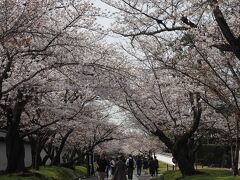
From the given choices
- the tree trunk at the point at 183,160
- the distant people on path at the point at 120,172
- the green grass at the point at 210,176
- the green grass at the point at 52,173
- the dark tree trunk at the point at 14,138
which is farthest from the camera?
the green grass at the point at 52,173

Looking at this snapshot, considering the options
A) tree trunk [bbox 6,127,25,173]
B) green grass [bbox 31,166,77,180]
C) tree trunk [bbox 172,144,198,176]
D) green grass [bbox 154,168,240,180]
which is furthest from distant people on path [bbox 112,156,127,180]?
green grass [bbox 31,166,77,180]

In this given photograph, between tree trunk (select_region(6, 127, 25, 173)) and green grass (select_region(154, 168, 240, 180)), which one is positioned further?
tree trunk (select_region(6, 127, 25, 173))

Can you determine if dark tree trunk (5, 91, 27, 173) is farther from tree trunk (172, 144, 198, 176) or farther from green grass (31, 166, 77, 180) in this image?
tree trunk (172, 144, 198, 176)

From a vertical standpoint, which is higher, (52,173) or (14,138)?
(14,138)

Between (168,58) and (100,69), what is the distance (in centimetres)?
304

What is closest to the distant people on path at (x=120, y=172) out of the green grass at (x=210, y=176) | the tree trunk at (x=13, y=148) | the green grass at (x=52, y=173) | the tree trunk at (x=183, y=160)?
the green grass at (x=210, y=176)

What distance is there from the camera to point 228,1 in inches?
470

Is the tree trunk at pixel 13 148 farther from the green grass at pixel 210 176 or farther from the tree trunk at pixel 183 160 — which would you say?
the green grass at pixel 210 176

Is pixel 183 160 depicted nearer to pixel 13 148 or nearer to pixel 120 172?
pixel 120 172

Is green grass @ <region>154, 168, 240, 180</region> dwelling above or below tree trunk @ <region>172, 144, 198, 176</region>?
below

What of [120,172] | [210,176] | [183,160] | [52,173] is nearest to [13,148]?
[120,172]

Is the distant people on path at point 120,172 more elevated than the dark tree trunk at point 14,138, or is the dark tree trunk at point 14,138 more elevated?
the dark tree trunk at point 14,138

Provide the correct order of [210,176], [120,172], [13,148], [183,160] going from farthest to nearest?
[183,160] < [13,148] < [120,172] < [210,176]

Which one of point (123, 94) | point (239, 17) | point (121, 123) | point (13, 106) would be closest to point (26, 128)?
point (13, 106)
